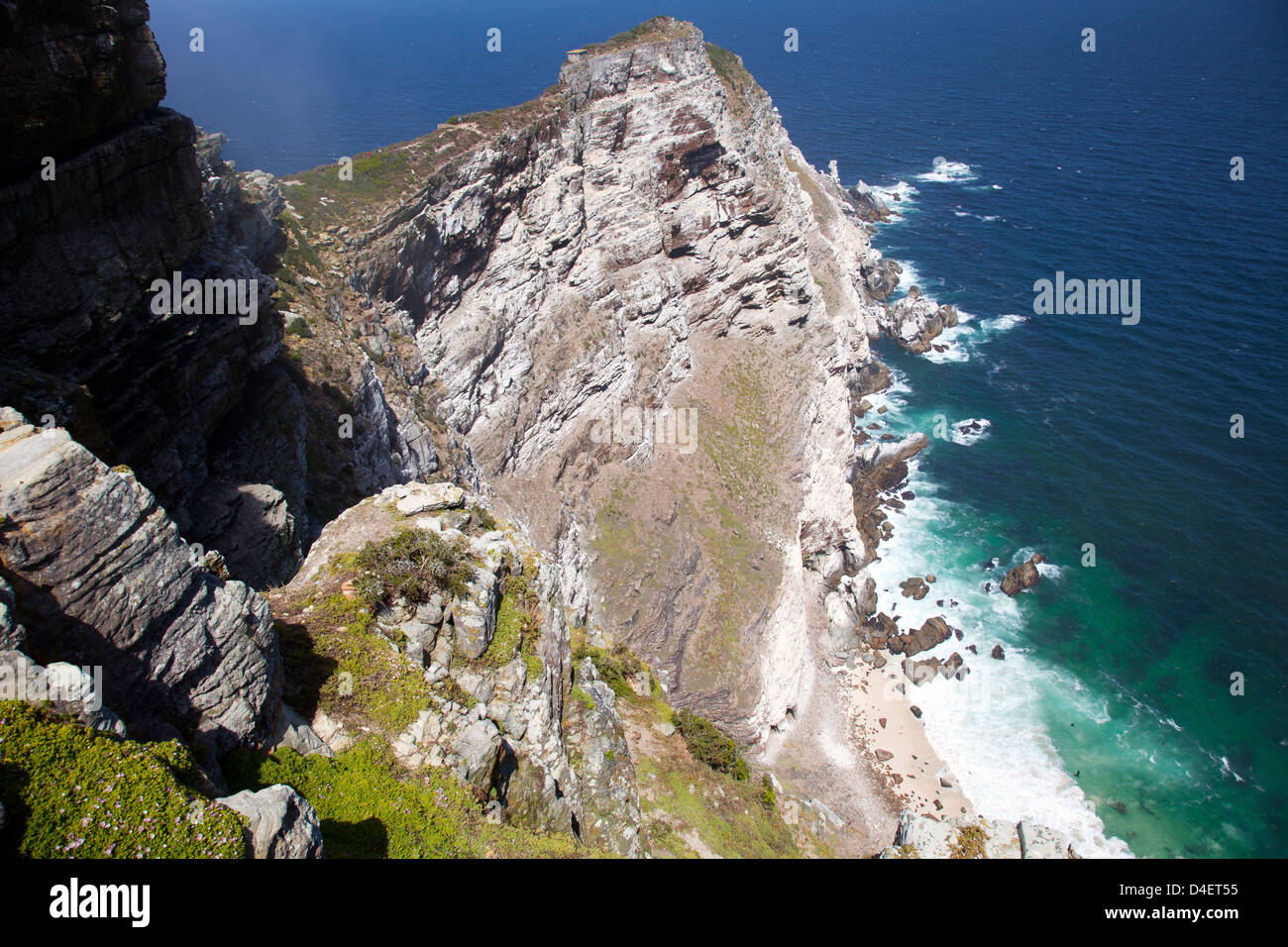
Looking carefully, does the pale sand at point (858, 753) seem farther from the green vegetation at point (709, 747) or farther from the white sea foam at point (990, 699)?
the green vegetation at point (709, 747)

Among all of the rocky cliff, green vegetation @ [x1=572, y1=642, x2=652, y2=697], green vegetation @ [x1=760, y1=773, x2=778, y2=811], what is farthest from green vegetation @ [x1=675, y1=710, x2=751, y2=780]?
the rocky cliff

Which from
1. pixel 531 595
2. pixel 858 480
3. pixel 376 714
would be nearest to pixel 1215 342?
pixel 858 480

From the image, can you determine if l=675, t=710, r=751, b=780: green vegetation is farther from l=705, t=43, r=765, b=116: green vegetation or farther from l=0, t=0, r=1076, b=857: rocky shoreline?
l=705, t=43, r=765, b=116: green vegetation

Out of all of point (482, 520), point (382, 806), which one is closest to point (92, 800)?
point (382, 806)

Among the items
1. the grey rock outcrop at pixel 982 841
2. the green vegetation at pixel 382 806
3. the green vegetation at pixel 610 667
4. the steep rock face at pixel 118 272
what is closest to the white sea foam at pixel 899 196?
the green vegetation at pixel 610 667

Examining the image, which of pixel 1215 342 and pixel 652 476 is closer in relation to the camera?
pixel 652 476
